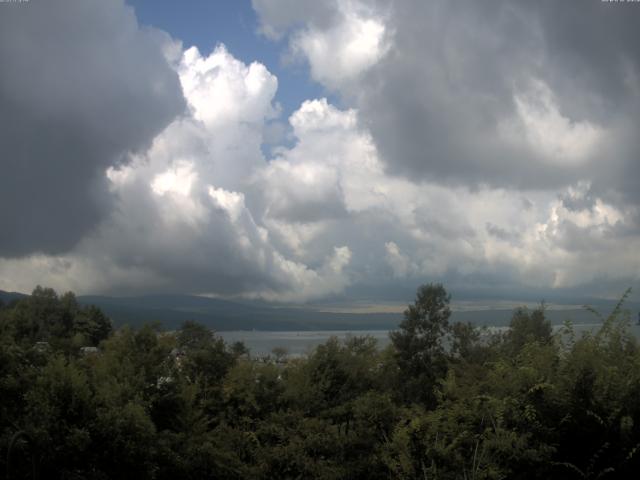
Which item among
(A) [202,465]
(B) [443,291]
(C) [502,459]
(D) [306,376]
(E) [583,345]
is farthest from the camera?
(B) [443,291]

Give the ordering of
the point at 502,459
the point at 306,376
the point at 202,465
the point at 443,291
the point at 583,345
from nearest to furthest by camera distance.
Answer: the point at 502,459 → the point at 583,345 → the point at 202,465 → the point at 306,376 → the point at 443,291

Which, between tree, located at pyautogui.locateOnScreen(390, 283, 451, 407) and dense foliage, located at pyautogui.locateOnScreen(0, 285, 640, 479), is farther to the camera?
tree, located at pyautogui.locateOnScreen(390, 283, 451, 407)

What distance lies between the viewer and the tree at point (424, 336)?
36.4 metres

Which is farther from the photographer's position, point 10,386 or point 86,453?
point 10,386

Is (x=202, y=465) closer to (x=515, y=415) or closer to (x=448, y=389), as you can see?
(x=448, y=389)

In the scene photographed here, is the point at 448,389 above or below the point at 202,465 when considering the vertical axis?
above

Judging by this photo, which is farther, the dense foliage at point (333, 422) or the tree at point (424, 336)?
the tree at point (424, 336)

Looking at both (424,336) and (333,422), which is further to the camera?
→ (424,336)

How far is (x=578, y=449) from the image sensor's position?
346 inches

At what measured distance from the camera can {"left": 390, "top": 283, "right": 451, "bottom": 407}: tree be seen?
3641 centimetres

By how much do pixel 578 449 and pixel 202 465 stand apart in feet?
19.6

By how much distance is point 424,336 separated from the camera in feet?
128

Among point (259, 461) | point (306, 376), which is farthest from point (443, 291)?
point (259, 461)

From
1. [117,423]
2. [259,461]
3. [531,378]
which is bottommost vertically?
[259,461]
